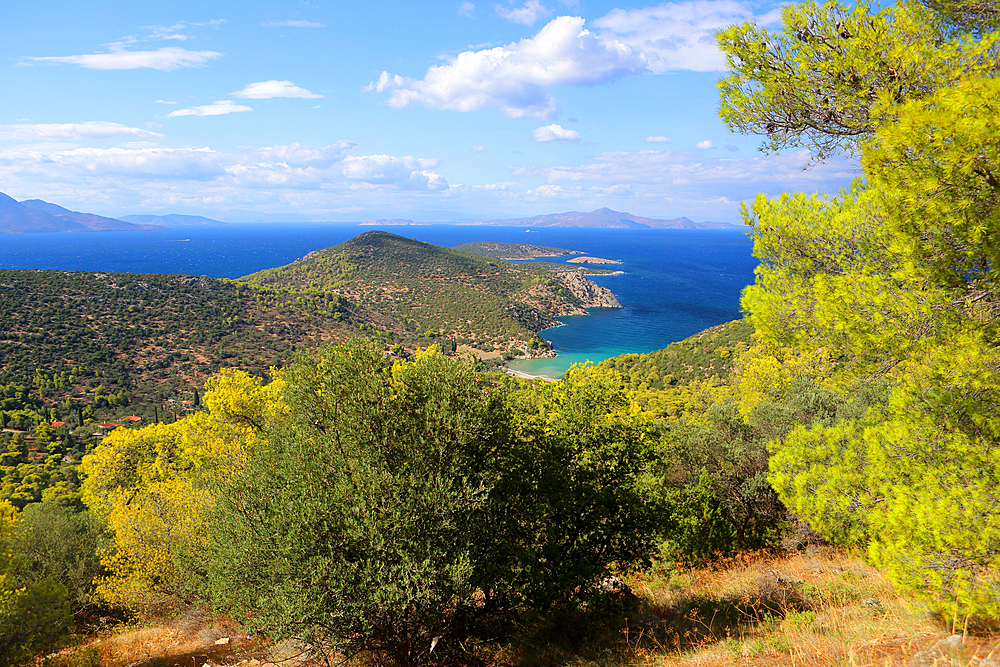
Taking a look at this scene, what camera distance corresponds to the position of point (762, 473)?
18.4 m

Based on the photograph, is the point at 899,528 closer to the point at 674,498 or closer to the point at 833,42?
the point at 833,42

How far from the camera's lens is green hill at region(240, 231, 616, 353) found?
133875 millimetres

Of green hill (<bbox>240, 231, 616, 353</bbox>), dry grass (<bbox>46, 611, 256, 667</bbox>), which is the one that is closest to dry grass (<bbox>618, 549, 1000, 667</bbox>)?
dry grass (<bbox>46, 611, 256, 667</bbox>)

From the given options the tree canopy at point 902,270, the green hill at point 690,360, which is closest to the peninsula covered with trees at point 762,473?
the tree canopy at point 902,270

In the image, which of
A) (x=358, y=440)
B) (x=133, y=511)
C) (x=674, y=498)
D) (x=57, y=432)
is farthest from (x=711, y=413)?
(x=57, y=432)

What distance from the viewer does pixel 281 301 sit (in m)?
121

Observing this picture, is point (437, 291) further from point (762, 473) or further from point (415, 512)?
point (415, 512)

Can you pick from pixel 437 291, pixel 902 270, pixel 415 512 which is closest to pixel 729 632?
pixel 415 512

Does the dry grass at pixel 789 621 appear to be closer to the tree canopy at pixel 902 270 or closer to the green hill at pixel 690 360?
the tree canopy at pixel 902 270

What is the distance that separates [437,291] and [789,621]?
502 feet

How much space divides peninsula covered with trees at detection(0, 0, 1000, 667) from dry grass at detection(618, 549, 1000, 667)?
0.07m

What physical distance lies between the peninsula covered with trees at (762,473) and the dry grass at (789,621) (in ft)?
0.24

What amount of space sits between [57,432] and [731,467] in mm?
79032

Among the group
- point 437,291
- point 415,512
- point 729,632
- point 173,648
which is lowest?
point 173,648
